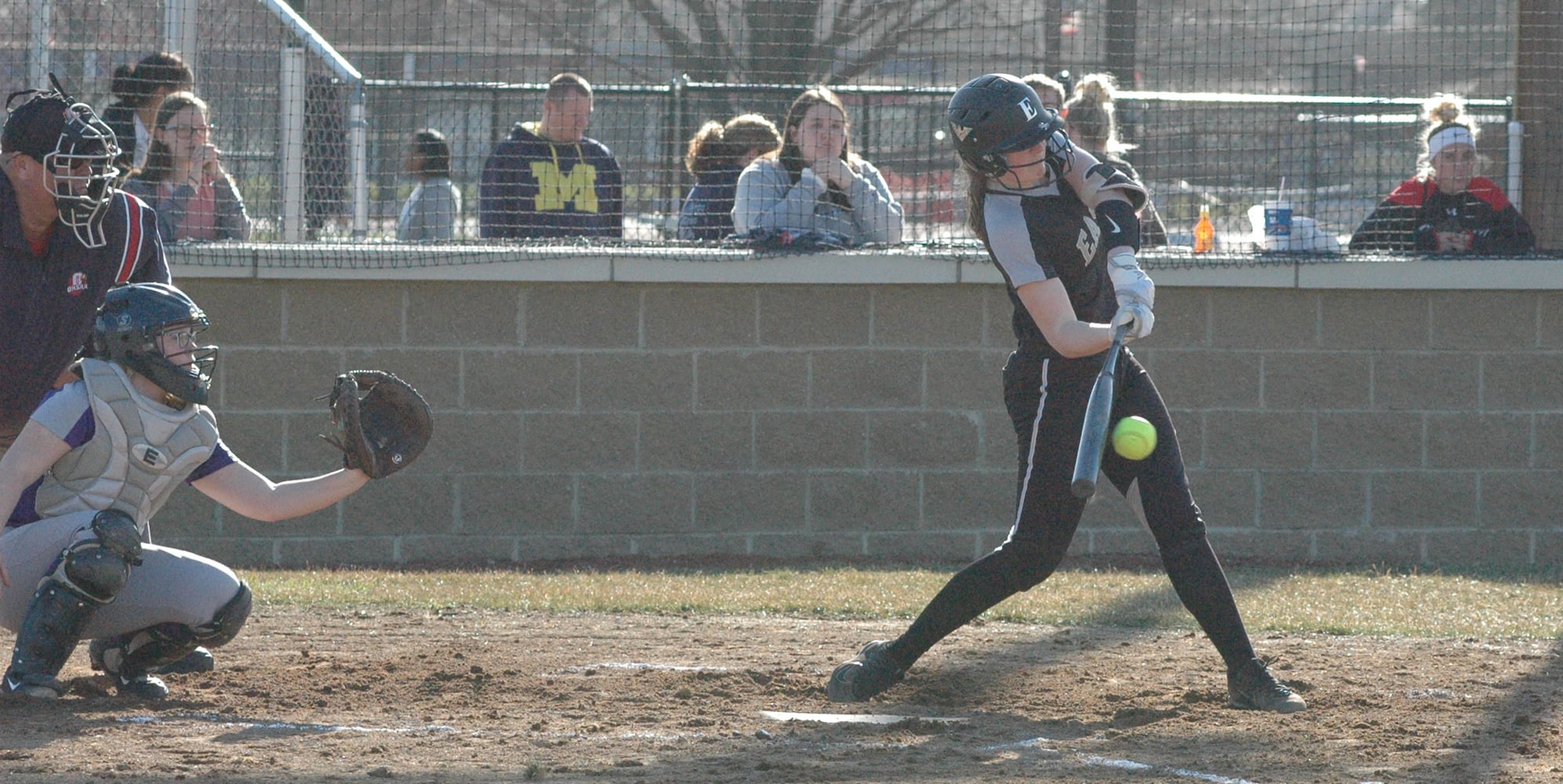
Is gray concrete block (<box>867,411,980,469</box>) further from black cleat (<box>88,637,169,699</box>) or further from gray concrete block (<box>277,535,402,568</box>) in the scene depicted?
black cleat (<box>88,637,169,699</box>)

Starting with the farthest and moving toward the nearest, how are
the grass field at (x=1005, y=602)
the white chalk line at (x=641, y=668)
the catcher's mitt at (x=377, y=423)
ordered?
the grass field at (x=1005, y=602)
the white chalk line at (x=641, y=668)
the catcher's mitt at (x=377, y=423)

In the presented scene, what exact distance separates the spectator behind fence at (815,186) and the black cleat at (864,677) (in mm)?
3869

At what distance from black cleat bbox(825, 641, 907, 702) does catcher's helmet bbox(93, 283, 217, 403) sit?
6.18 feet

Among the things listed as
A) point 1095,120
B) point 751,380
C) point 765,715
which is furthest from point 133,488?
point 1095,120


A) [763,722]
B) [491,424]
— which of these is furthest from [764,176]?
[763,722]

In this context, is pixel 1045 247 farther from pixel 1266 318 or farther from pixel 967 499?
pixel 1266 318

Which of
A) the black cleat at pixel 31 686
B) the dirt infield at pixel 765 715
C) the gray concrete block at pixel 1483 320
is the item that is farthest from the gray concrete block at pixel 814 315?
the black cleat at pixel 31 686

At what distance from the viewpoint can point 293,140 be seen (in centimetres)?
845

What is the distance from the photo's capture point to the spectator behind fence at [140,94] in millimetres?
8117

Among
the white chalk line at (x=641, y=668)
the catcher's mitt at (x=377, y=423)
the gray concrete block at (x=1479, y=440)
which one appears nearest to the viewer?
the catcher's mitt at (x=377, y=423)

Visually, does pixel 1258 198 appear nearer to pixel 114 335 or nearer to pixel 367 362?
pixel 367 362

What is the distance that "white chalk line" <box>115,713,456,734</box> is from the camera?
4289mm

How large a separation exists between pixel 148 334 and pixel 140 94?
4.07 m

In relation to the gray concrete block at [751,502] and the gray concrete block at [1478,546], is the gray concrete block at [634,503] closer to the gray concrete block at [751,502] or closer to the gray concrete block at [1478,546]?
the gray concrete block at [751,502]
